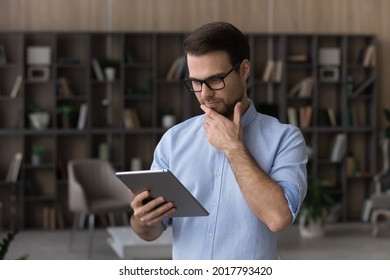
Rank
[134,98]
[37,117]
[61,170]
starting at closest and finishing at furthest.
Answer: [37,117] → [61,170] → [134,98]

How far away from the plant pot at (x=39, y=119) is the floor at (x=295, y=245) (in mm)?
1106

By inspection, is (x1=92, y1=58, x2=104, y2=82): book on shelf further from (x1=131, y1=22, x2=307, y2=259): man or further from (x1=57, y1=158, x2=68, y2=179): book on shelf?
(x1=131, y1=22, x2=307, y2=259): man

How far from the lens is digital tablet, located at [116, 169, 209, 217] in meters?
1.75

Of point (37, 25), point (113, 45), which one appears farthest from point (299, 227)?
point (37, 25)

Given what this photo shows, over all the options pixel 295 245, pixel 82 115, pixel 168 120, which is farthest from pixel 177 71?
pixel 295 245

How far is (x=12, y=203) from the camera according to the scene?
876 cm

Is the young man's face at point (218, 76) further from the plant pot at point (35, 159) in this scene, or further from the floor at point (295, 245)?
the plant pot at point (35, 159)

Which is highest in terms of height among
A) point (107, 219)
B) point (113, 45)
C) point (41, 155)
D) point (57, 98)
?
point (113, 45)

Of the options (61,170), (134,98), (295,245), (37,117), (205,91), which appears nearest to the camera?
(205,91)

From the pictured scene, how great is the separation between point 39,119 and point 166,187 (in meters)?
6.94

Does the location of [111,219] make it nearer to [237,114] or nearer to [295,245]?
[295,245]

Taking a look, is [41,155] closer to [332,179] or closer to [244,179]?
[332,179]

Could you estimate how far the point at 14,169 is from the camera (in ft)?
28.3
